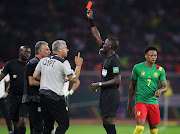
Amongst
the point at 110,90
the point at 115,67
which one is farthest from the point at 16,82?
the point at 115,67

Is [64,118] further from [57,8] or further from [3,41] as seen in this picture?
[57,8]

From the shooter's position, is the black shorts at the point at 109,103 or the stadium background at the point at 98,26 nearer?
the black shorts at the point at 109,103

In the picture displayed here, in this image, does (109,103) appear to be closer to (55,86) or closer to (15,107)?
(55,86)

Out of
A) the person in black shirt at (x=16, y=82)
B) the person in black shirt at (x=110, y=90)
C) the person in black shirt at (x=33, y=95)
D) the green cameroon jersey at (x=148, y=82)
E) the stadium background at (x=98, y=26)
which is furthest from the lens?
the stadium background at (x=98, y=26)

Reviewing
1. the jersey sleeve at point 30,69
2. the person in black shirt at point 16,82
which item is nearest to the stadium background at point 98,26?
the person in black shirt at point 16,82

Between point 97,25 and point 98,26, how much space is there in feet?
0.39

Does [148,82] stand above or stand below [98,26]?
below

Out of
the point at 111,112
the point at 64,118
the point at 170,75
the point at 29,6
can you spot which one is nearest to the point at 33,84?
the point at 64,118

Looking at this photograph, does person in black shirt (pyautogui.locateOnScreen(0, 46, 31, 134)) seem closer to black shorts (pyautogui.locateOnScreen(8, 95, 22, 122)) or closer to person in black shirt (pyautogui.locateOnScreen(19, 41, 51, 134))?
black shorts (pyautogui.locateOnScreen(8, 95, 22, 122))

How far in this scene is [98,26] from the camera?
23734mm

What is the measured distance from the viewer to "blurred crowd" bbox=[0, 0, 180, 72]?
22156 millimetres

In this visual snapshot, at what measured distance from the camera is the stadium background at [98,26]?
22.1 m

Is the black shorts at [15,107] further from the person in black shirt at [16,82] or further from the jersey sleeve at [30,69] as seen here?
the jersey sleeve at [30,69]

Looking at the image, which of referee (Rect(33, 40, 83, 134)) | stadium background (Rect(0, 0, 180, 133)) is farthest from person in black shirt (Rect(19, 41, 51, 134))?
stadium background (Rect(0, 0, 180, 133))
